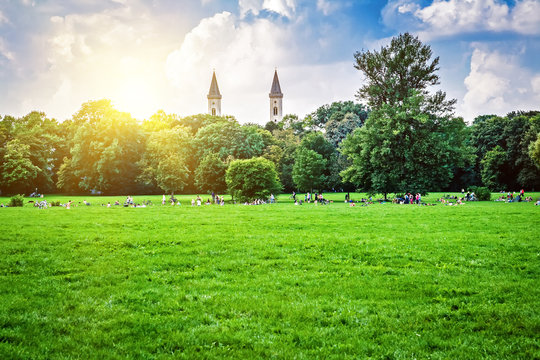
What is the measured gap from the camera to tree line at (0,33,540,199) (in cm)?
4725

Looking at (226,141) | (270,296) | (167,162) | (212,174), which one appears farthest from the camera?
(226,141)

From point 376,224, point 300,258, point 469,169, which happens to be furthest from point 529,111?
point 300,258

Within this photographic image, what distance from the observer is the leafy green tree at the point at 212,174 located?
63.4m

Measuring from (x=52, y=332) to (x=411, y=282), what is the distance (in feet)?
27.5

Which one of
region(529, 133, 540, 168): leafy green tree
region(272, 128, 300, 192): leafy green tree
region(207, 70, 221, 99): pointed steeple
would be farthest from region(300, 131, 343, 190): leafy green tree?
region(207, 70, 221, 99): pointed steeple

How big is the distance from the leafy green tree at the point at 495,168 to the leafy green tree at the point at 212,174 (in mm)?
57905

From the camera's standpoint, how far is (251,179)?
171ft

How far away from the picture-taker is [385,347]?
6391 mm

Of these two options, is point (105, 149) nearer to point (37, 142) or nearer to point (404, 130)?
point (37, 142)

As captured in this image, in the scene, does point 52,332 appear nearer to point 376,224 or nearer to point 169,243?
point 169,243

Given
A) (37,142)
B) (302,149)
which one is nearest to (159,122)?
(37,142)

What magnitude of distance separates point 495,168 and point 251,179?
5956cm

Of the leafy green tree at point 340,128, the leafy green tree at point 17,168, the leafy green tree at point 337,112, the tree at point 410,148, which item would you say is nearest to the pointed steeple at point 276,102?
the leafy green tree at point 337,112

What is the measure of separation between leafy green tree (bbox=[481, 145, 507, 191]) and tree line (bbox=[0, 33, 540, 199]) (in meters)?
0.22
